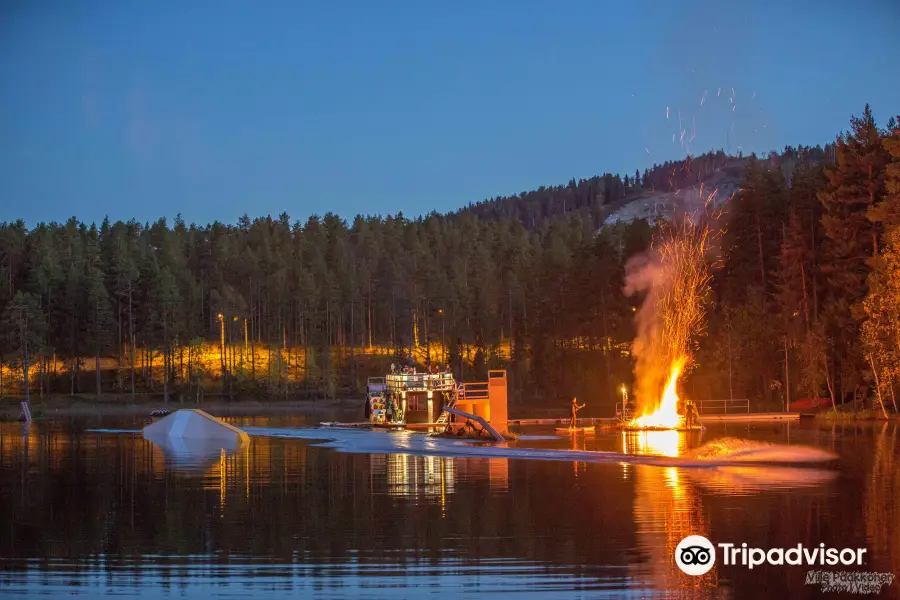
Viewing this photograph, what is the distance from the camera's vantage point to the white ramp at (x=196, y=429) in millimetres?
42094

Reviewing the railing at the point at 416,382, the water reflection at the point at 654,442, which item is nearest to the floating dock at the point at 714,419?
the railing at the point at 416,382

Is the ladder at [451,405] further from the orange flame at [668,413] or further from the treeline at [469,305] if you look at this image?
the treeline at [469,305]

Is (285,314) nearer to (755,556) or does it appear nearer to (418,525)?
(418,525)

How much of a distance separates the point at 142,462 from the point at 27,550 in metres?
17.6

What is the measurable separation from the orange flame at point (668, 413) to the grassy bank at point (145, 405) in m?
39.9

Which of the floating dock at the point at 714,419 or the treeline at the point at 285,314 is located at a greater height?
the treeline at the point at 285,314

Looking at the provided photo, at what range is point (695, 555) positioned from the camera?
15.5 meters

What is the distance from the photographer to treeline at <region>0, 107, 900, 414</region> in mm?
63406

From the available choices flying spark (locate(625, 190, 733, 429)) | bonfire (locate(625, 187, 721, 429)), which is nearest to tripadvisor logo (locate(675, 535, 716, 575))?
bonfire (locate(625, 187, 721, 429))

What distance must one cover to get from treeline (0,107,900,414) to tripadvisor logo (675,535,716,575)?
4165cm

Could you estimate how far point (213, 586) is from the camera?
1388 centimetres

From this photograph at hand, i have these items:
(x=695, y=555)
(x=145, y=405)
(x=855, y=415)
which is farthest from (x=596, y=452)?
(x=145, y=405)

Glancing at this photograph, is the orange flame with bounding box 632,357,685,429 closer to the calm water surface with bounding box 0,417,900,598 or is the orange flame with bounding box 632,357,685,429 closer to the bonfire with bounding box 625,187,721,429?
the bonfire with bounding box 625,187,721,429

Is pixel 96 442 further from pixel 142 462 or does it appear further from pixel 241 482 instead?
pixel 241 482
